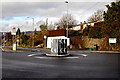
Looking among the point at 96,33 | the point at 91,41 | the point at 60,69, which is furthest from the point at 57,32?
the point at 60,69

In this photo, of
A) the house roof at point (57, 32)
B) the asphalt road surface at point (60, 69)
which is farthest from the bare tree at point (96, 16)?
the asphalt road surface at point (60, 69)

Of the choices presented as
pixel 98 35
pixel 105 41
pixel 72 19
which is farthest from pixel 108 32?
pixel 72 19

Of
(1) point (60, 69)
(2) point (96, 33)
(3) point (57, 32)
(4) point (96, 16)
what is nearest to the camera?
(1) point (60, 69)

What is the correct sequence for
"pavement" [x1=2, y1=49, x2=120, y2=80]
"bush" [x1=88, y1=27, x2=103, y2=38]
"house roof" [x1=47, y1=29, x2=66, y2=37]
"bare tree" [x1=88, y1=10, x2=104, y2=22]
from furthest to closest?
"bare tree" [x1=88, y1=10, x2=104, y2=22] < "house roof" [x1=47, y1=29, x2=66, y2=37] < "bush" [x1=88, y1=27, x2=103, y2=38] < "pavement" [x1=2, y1=49, x2=120, y2=80]

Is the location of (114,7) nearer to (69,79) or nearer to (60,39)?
(60,39)

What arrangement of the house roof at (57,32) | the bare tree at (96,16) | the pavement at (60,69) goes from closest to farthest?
the pavement at (60,69) < the house roof at (57,32) < the bare tree at (96,16)

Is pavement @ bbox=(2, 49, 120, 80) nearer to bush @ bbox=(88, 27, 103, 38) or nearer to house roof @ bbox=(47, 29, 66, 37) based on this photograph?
bush @ bbox=(88, 27, 103, 38)

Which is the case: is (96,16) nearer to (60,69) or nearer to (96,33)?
(96,33)

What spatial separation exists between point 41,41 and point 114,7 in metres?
29.8

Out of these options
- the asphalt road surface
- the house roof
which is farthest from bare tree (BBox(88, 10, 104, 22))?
the asphalt road surface

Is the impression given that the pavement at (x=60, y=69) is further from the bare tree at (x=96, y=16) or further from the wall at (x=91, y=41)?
the bare tree at (x=96, y=16)

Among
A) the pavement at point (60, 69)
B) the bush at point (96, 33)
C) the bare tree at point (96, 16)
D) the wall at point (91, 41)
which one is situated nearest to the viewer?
the pavement at point (60, 69)

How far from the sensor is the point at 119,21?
30031 mm

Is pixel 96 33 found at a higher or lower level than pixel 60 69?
higher
